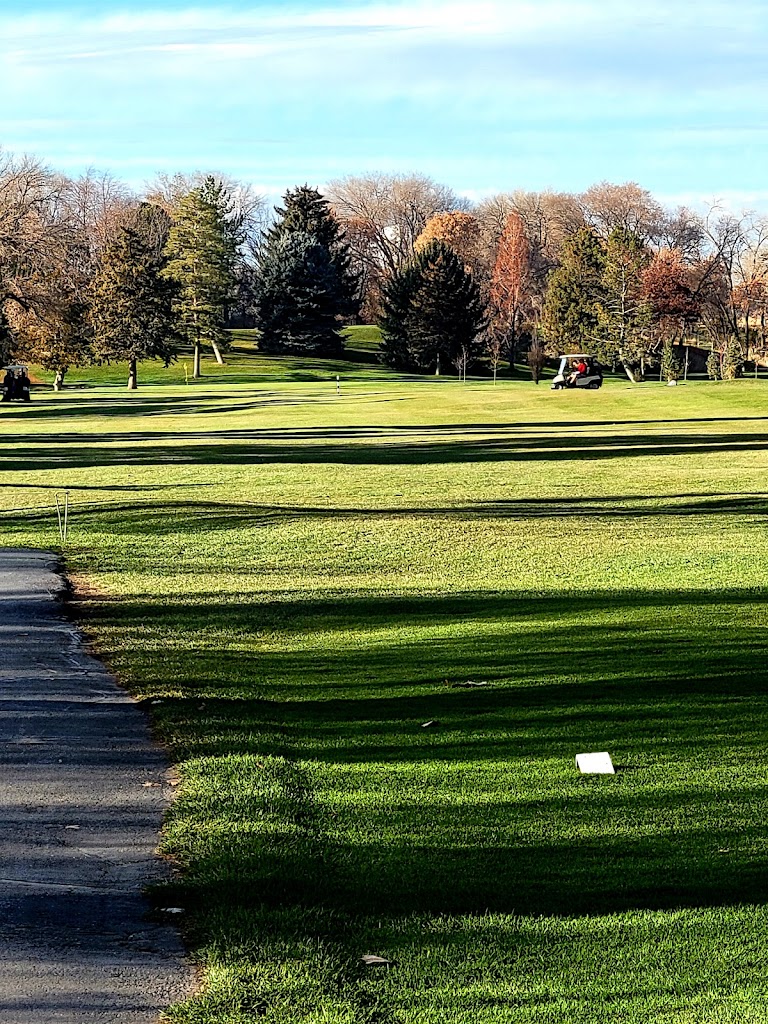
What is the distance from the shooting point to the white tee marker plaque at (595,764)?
6.51m

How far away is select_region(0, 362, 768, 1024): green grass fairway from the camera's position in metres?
4.36

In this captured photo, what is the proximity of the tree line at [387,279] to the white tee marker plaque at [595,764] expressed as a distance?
155 feet

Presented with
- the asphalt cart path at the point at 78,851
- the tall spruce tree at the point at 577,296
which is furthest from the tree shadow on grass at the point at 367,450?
the tall spruce tree at the point at 577,296

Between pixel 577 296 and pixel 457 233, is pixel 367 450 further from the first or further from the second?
pixel 457 233

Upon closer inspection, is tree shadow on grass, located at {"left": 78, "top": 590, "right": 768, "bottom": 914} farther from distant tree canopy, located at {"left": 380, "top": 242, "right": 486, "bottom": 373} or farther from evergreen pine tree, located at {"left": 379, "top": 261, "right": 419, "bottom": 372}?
evergreen pine tree, located at {"left": 379, "top": 261, "right": 419, "bottom": 372}

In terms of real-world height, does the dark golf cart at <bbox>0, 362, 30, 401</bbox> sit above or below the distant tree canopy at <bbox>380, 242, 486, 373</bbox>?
below

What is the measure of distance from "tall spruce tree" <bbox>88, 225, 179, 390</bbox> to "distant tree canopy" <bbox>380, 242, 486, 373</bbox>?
2461cm

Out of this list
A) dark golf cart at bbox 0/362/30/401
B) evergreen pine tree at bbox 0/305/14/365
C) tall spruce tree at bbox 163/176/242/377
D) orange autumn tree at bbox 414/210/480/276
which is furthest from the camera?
orange autumn tree at bbox 414/210/480/276

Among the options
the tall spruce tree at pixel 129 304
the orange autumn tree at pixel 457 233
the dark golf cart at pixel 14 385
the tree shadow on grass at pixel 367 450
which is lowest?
the tree shadow on grass at pixel 367 450

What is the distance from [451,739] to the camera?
23.5 ft

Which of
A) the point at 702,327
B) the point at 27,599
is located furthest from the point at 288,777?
the point at 702,327

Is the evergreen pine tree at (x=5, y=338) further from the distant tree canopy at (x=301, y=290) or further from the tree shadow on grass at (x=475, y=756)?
the distant tree canopy at (x=301, y=290)

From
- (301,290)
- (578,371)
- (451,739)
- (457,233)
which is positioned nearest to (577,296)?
(301,290)

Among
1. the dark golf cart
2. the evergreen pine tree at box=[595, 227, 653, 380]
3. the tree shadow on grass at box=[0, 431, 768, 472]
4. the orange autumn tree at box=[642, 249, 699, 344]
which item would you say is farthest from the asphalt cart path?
the evergreen pine tree at box=[595, 227, 653, 380]
